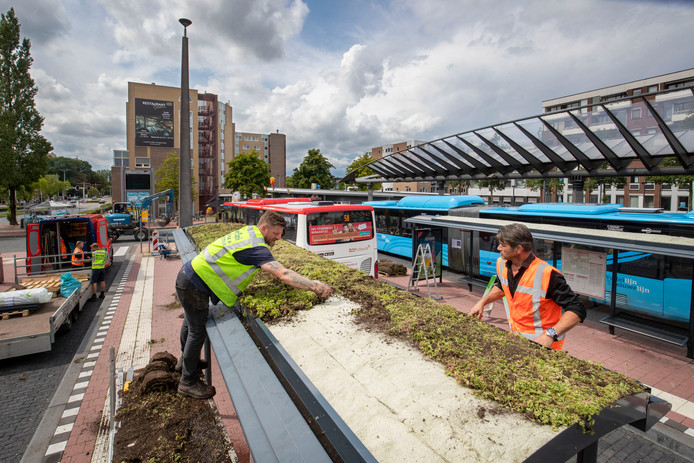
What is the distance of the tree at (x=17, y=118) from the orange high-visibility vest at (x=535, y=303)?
1568 inches

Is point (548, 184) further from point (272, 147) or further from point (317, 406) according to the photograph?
point (272, 147)

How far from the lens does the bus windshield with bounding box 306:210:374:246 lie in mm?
9625

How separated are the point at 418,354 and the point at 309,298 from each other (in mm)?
1294

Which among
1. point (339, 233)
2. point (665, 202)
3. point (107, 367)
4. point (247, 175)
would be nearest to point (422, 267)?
point (339, 233)

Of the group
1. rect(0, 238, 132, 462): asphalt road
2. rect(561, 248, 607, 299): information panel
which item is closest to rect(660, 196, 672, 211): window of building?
rect(561, 248, 607, 299): information panel

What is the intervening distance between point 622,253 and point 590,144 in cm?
570

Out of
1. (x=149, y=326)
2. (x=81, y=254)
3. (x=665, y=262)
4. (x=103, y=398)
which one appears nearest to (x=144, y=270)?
(x=81, y=254)

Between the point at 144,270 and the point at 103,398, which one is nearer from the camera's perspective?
the point at 103,398

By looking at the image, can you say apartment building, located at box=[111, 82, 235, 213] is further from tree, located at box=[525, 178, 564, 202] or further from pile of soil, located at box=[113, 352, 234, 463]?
pile of soil, located at box=[113, 352, 234, 463]

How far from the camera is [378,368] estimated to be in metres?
2.21

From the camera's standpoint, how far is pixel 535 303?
326cm

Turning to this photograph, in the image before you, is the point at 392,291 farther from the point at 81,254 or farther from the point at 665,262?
the point at 81,254

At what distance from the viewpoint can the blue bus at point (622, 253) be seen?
7.96m

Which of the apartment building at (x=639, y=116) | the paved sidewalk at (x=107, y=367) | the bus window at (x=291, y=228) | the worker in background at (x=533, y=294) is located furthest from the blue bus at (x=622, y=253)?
the paved sidewalk at (x=107, y=367)
